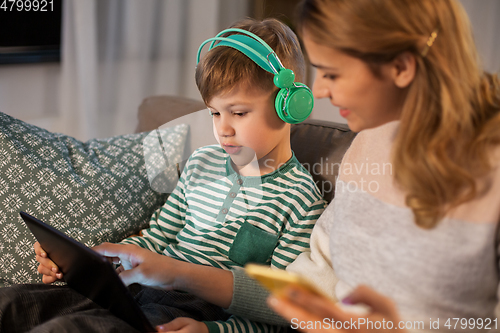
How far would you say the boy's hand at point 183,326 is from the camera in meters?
0.83

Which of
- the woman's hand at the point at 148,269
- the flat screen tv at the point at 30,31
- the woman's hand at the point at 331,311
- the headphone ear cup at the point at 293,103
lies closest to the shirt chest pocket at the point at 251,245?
the woman's hand at the point at 148,269

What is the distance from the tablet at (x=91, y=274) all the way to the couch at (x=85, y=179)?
17cm

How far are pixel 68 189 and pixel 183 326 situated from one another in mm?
534

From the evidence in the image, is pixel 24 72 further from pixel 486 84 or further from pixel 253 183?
pixel 486 84

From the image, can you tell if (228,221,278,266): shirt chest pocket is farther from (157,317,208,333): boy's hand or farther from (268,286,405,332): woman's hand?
(268,286,405,332): woman's hand

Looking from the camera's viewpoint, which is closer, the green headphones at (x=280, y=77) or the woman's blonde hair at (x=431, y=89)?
the woman's blonde hair at (x=431, y=89)

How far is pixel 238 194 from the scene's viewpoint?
1057mm

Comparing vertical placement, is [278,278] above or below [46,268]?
above

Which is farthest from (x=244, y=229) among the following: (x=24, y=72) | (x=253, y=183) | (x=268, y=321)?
(x=24, y=72)

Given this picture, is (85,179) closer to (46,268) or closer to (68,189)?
(68,189)

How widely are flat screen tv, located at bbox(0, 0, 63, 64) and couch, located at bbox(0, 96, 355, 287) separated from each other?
2.78ft

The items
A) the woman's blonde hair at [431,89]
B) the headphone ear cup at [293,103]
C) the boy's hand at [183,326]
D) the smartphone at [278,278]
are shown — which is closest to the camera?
the smartphone at [278,278]

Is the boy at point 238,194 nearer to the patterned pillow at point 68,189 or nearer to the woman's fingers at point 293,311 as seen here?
the patterned pillow at point 68,189

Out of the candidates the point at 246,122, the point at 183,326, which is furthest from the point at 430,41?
the point at 183,326
